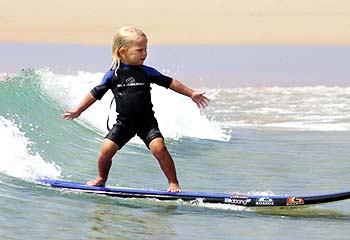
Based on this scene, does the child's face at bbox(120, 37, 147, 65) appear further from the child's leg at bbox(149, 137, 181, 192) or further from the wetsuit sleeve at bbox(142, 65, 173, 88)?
the child's leg at bbox(149, 137, 181, 192)

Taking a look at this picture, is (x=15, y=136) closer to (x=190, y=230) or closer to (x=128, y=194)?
(x=128, y=194)

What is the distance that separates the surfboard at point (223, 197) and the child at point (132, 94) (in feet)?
0.45

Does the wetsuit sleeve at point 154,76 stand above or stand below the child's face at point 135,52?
below

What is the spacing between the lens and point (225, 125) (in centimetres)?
1780

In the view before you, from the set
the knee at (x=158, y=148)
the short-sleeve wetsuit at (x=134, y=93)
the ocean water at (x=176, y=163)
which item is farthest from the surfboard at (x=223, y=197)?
the short-sleeve wetsuit at (x=134, y=93)

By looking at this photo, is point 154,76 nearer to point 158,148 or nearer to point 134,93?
point 134,93

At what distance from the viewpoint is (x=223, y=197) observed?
8.03 meters

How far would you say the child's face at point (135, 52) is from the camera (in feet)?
25.7

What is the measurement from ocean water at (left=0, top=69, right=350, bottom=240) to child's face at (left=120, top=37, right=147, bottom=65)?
1.15 meters

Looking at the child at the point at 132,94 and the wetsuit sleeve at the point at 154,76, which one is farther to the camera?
the wetsuit sleeve at the point at 154,76

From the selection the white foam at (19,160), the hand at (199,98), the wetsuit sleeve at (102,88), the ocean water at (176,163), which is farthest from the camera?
the white foam at (19,160)

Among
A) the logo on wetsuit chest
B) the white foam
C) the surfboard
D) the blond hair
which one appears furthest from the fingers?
the white foam

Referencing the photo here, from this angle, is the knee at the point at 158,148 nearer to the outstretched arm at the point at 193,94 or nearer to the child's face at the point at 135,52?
the outstretched arm at the point at 193,94

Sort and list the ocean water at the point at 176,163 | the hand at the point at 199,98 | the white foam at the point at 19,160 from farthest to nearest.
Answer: the white foam at the point at 19,160
the hand at the point at 199,98
the ocean water at the point at 176,163
